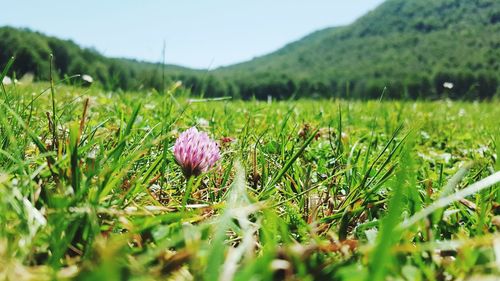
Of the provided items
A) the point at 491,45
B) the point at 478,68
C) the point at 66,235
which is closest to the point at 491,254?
the point at 66,235

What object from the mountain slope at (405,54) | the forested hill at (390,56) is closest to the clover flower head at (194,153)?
the forested hill at (390,56)

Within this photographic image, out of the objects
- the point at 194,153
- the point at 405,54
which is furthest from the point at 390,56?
the point at 194,153

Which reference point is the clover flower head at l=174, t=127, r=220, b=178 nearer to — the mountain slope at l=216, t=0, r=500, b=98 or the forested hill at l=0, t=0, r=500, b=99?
the forested hill at l=0, t=0, r=500, b=99

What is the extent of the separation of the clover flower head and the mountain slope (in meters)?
56.2

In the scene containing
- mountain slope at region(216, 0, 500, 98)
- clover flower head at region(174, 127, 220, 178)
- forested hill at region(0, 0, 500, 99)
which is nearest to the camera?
clover flower head at region(174, 127, 220, 178)

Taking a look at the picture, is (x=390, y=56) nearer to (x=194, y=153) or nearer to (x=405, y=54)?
(x=405, y=54)

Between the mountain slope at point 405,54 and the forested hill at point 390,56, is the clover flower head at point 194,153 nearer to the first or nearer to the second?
the forested hill at point 390,56

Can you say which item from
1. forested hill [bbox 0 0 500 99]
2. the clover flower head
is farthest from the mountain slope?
the clover flower head

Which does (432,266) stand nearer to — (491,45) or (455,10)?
(491,45)

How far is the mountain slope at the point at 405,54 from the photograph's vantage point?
73500 mm

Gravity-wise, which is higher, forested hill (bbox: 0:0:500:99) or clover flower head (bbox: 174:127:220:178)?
forested hill (bbox: 0:0:500:99)

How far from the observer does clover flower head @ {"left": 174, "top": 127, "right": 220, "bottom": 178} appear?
117 cm

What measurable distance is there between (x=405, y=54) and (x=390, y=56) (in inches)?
190

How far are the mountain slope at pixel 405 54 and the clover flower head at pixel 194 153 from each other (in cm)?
5623
